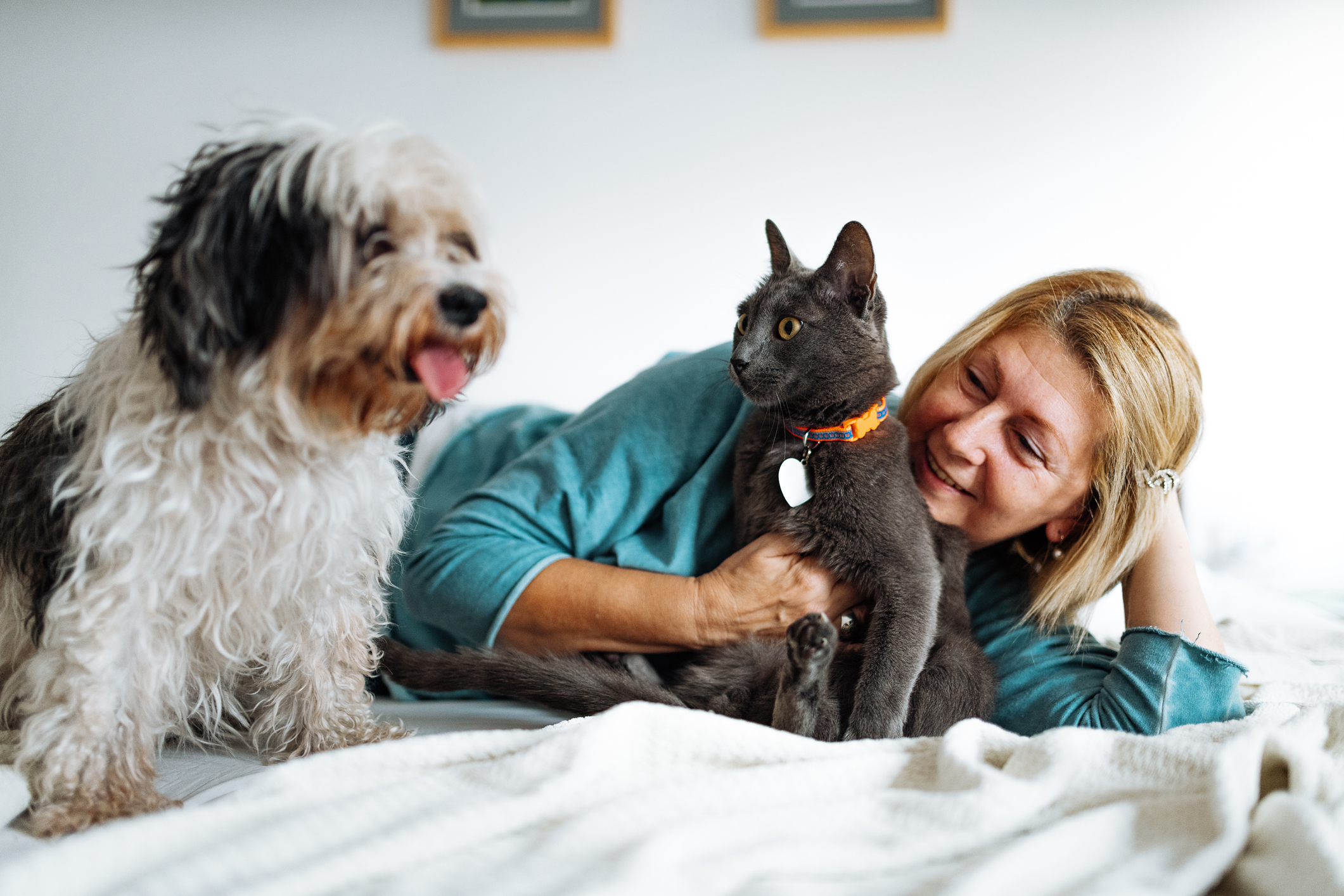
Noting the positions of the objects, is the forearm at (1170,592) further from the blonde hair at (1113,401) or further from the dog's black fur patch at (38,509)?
the dog's black fur patch at (38,509)

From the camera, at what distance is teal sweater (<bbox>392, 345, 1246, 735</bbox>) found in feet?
4.42

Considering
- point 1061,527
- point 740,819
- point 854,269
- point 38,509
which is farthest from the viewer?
point 1061,527

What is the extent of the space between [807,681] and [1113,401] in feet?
2.45

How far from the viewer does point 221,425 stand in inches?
36.8

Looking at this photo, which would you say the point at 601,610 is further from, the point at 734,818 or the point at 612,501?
the point at 734,818

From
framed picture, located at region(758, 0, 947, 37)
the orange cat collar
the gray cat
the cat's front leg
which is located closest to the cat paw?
the cat's front leg

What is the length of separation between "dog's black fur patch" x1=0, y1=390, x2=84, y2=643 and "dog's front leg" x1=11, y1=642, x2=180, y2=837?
0.27ft

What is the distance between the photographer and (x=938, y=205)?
2547mm

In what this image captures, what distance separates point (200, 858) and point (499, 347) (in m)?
0.61

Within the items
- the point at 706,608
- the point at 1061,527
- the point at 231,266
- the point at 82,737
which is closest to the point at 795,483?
the point at 706,608

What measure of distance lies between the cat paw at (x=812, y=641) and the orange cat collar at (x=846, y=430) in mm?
347

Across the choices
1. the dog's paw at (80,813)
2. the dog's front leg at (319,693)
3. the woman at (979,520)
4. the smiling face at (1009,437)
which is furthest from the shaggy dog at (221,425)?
the smiling face at (1009,437)

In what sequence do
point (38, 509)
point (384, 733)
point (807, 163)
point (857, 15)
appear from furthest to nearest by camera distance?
point (807, 163)
point (857, 15)
point (384, 733)
point (38, 509)

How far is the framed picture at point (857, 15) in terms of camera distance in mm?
2434
